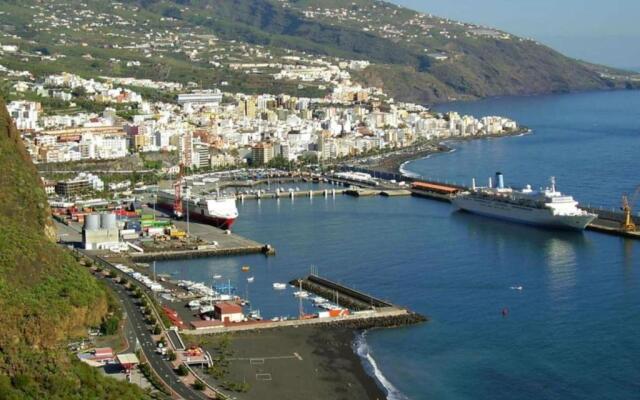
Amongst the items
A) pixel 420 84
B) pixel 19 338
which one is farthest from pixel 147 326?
pixel 420 84

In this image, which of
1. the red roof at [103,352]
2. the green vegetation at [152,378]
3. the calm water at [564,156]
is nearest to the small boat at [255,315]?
the red roof at [103,352]

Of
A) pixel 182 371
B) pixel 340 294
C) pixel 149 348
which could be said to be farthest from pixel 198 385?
pixel 340 294

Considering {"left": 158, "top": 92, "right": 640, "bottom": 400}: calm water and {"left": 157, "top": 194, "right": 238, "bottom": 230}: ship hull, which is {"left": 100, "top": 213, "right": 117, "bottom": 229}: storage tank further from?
{"left": 157, "top": 194, "right": 238, "bottom": 230}: ship hull

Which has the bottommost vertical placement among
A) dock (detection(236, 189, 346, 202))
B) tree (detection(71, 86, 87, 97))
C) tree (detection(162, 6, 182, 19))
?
dock (detection(236, 189, 346, 202))

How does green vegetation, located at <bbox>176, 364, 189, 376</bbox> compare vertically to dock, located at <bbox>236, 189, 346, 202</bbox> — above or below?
below

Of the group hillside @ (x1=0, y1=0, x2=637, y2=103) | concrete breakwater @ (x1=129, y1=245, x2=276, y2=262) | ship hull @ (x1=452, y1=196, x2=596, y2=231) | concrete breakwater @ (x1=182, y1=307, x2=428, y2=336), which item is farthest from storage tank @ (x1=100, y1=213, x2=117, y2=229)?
hillside @ (x1=0, y1=0, x2=637, y2=103)

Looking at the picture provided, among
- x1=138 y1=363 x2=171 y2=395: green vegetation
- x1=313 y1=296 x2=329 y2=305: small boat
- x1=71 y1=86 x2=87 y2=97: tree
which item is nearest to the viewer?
x1=138 y1=363 x2=171 y2=395: green vegetation

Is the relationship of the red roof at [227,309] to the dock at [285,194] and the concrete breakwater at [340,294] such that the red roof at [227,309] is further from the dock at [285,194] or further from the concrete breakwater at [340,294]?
the dock at [285,194]
